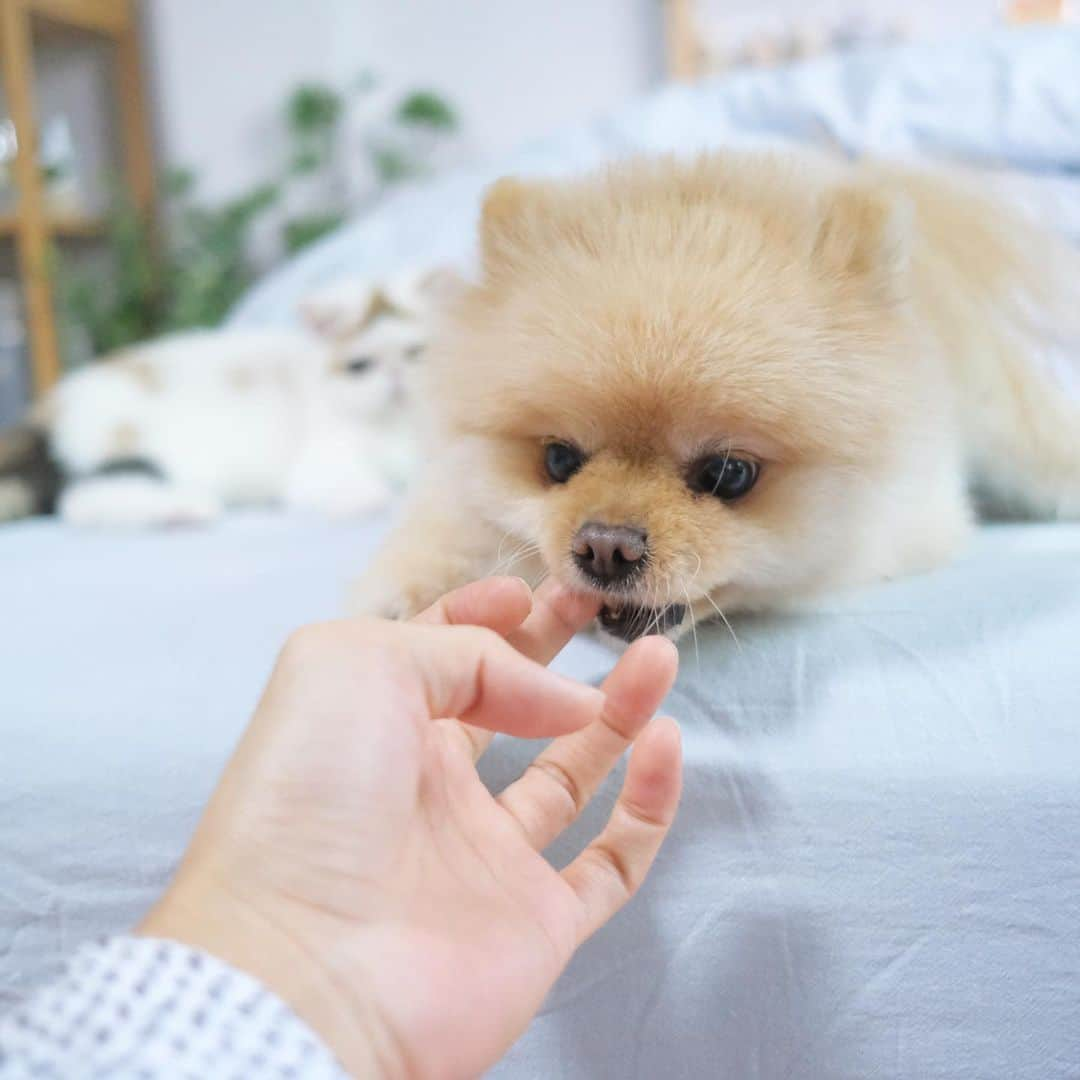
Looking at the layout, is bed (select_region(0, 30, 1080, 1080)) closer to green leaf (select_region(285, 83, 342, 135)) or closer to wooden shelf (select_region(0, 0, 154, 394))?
wooden shelf (select_region(0, 0, 154, 394))

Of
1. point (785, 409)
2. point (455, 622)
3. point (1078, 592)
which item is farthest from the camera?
point (1078, 592)

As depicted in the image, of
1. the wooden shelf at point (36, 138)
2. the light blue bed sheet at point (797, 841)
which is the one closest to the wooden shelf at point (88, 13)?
the wooden shelf at point (36, 138)

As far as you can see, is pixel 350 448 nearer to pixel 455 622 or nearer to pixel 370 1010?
pixel 455 622

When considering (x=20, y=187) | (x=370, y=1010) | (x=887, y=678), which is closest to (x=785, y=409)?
(x=887, y=678)

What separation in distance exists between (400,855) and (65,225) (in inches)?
178

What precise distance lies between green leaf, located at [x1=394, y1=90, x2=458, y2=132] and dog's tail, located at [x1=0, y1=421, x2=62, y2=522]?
8.21 feet

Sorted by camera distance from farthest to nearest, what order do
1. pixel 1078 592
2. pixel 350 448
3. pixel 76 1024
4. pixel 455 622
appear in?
pixel 350 448, pixel 1078 592, pixel 455 622, pixel 76 1024

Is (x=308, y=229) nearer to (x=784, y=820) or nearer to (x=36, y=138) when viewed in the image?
(x=36, y=138)

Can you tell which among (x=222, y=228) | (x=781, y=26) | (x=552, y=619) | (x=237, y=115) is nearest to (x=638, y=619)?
(x=552, y=619)

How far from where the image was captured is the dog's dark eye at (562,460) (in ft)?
3.64

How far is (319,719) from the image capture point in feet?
2.36

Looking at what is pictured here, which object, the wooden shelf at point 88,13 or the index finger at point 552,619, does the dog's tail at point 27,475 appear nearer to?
the index finger at point 552,619

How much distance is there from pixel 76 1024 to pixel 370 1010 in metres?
0.19

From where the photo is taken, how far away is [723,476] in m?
1.06
